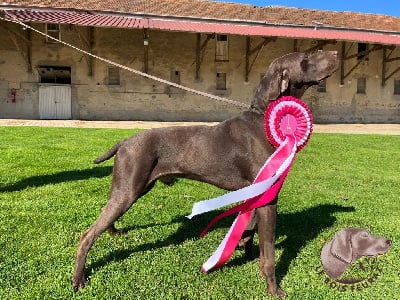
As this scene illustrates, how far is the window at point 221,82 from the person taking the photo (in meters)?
21.6

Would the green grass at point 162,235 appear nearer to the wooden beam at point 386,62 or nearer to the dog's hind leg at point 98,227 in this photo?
the dog's hind leg at point 98,227

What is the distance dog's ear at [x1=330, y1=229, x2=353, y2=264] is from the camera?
3.19 m

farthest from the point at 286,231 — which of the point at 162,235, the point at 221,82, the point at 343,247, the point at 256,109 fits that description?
the point at 221,82

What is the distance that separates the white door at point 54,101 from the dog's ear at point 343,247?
18760 mm

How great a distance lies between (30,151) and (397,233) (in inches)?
265

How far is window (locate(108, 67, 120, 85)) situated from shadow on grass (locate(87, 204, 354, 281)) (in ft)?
56.5

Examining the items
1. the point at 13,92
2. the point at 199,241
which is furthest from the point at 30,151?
the point at 13,92

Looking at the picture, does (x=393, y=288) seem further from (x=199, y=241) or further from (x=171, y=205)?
(x=171, y=205)

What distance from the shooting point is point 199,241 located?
142 inches

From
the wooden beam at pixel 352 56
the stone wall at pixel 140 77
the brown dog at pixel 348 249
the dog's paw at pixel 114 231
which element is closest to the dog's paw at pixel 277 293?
the brown dog at pixel 348 249

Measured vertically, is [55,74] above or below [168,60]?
below

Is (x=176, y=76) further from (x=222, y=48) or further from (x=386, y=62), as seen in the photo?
(x=386, y=62)

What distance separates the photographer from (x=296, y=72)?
2.74m

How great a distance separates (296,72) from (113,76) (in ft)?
61.4
